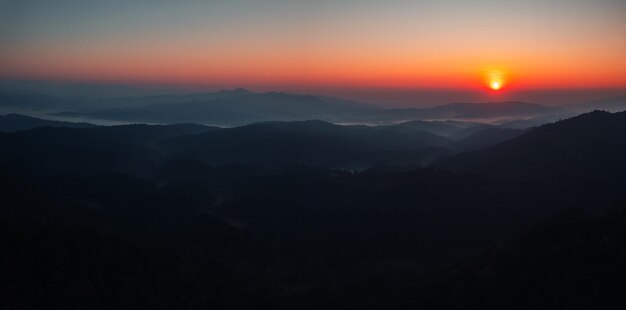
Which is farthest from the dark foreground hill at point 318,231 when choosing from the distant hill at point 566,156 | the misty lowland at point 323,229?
the distant hill at point 566,156

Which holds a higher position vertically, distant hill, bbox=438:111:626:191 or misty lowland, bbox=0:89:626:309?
distant hill, bbox=438:111:626:191

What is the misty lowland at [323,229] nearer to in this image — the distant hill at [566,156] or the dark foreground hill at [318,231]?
the dark foreground hill at [318,231]

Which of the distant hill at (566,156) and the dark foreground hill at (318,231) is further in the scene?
the distant hill at (566,156)

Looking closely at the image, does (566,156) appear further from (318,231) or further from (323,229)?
(318,231)

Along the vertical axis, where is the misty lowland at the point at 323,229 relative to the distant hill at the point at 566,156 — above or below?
below

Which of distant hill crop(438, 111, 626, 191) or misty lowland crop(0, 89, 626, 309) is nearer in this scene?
misty lowland crop(0, 89, 626, 309)

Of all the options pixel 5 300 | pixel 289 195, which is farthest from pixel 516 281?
pixel 289 195

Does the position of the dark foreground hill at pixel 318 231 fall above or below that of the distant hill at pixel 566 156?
below

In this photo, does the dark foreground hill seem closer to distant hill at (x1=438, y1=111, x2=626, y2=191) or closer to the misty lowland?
the misty lowland

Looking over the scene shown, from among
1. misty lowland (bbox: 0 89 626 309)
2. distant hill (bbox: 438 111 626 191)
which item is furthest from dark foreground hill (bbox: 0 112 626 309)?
distant hill (bbox: 438 111 626 191)
